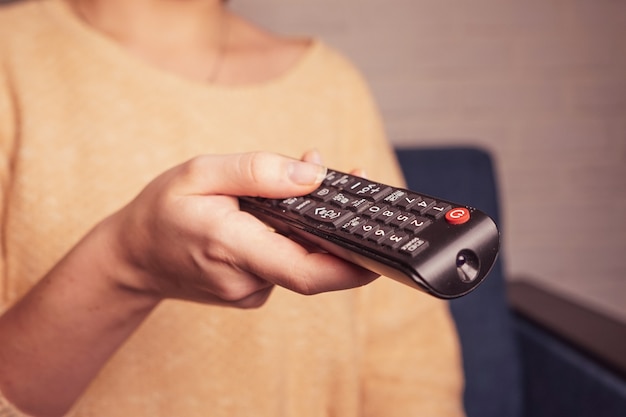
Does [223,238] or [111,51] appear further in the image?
[111,51]

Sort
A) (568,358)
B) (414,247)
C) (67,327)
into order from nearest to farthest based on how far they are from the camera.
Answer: (414,247) < (67,327) < (568,358)

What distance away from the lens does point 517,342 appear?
0.92 meters

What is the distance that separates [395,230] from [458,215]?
34mm

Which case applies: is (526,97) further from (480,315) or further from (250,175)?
(250,175)

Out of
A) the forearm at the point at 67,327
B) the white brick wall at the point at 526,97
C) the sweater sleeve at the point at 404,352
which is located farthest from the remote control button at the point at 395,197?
the white brick wall at the point at 526,97

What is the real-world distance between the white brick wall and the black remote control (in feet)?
2.92

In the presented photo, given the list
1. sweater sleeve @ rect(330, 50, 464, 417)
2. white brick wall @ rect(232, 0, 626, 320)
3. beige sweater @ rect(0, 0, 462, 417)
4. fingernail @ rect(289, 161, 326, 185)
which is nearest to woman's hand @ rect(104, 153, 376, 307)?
fingernail @ rect(289, 161, 326, 185)

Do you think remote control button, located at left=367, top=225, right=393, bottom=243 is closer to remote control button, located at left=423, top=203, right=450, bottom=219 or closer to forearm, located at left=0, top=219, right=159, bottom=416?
remote control button, located at left=423, top=203, right=450, bottom=219

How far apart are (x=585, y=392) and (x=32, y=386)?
0.64 metres

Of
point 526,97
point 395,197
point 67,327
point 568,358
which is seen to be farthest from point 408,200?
point 526,97

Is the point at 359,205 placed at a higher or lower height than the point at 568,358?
higher

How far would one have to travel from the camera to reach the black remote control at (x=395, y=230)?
28cm

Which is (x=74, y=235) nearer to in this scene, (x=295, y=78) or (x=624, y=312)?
(x=295, y=78)

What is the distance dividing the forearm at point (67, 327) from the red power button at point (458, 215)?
0.24 meters
